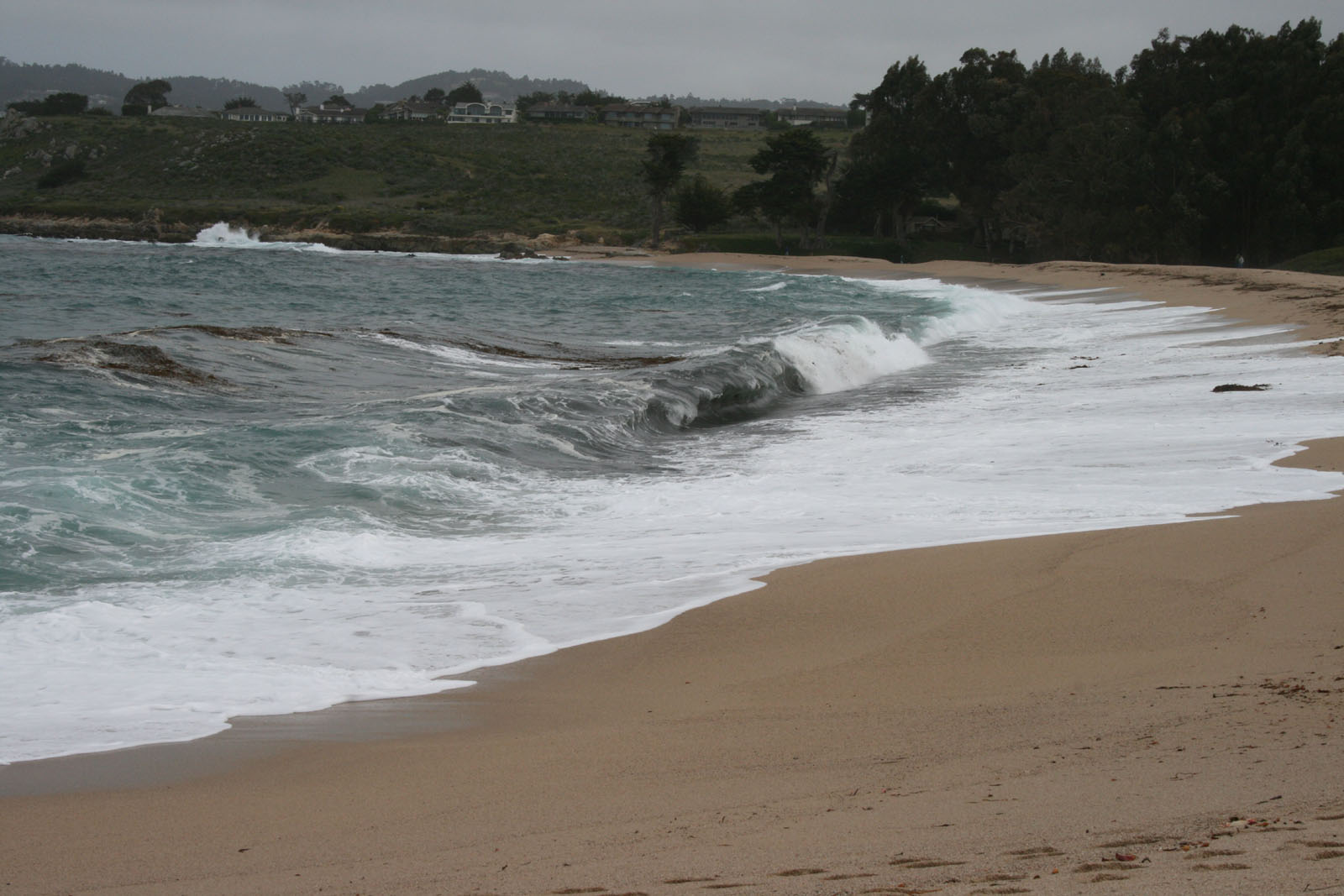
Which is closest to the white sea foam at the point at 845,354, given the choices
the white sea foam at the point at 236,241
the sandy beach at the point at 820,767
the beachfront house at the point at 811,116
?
the sandy beach at the point at 820,767

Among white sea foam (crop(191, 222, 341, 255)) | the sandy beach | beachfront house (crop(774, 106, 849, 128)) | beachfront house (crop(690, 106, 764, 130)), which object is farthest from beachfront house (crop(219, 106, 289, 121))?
the sandy beach

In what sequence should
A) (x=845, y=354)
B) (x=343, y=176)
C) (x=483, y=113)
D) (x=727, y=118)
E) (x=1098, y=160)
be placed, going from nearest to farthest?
(x=845, y=354)
(x=1098, y=160)
(x=343, y=176)
(x=727, y=118)
(x=483, y=113)

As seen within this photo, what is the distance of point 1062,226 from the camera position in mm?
58656

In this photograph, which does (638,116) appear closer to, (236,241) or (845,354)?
(236,241)

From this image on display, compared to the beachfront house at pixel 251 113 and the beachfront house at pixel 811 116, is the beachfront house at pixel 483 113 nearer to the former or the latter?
the beachfront house at pixel 251 113

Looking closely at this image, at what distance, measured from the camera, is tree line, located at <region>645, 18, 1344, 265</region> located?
1911 inches

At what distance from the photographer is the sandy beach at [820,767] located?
2.95 metres

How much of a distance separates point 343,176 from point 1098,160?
60.6m

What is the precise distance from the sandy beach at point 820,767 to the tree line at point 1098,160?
A: 163 ft

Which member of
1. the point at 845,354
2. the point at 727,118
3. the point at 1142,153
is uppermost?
the point at 727,118

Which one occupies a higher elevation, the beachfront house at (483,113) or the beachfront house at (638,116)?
the beachfront house at (483,113)

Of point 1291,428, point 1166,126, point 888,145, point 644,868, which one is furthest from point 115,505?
point 888,145

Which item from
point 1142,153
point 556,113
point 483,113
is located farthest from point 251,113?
point 1142,153

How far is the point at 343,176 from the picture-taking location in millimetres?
91125
